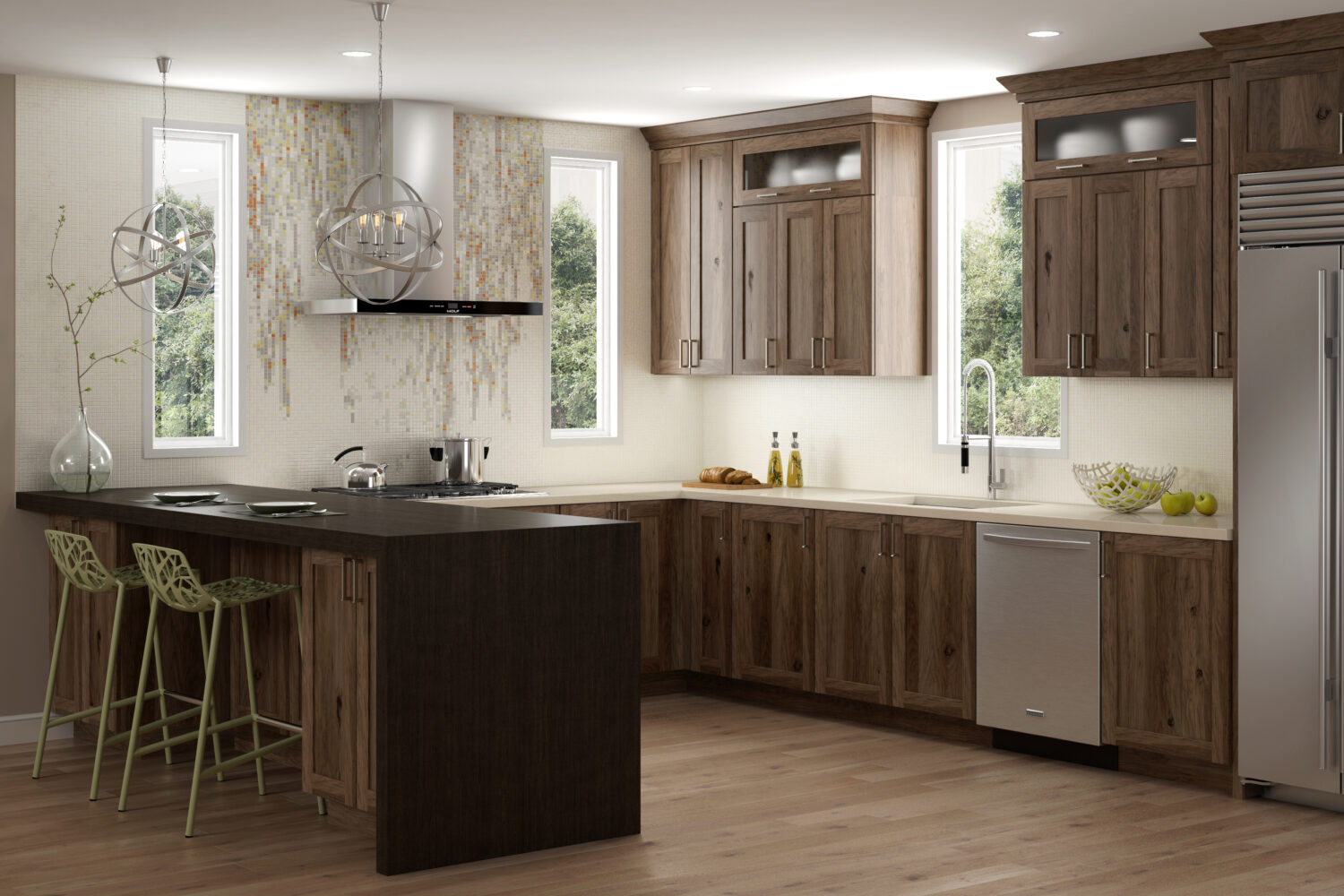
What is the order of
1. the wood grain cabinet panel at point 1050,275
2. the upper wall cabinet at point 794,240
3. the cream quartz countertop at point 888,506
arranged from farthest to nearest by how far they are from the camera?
the upper wall cabinet at point 794,240 → the wood grain cabinet panel at point 1050,275 → the cream quartz countertop at point 888,506

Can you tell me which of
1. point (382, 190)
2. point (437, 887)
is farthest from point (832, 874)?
point (382, 190)

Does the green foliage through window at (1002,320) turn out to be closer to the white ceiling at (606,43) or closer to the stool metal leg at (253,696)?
the white ceiling at (606,43)

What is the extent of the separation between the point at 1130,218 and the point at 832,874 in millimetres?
2648

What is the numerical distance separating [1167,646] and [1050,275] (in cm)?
146

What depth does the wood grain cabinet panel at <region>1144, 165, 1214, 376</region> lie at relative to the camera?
535cm

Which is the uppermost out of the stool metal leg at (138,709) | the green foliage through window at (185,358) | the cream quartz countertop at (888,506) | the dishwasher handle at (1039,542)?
the green foliage through window at (185,358)

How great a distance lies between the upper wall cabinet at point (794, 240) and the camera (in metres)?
6.45

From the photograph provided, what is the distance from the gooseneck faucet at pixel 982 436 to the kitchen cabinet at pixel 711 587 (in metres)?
1.02

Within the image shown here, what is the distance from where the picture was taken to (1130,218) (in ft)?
18.2

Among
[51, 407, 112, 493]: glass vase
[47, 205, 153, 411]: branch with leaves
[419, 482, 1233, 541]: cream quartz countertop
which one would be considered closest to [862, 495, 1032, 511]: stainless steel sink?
[419, 482, 1233, 541]: cream quartz countertop

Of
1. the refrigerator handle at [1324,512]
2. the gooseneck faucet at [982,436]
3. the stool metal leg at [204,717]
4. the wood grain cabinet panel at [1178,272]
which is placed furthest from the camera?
the gooseneck faucet at [982,436]

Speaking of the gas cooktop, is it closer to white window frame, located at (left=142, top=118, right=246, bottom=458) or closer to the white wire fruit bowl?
white window frame, located at (left=142, top=118, right=246, bottom=458)

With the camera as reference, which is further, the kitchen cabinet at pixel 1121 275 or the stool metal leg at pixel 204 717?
the kitchen cabinet at pixel 1121 275

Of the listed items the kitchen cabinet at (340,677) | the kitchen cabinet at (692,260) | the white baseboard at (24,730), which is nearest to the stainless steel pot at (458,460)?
the kitchen cabinet at (692,260)
